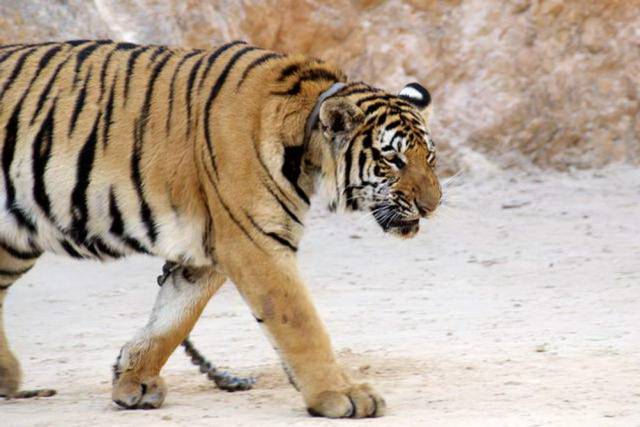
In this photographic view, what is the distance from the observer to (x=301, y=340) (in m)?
5.48

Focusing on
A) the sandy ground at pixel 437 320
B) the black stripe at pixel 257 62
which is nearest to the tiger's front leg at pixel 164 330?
the sandy ground at pixel 437 320

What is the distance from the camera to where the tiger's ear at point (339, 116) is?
555cm

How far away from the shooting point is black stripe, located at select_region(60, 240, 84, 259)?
6044 mm

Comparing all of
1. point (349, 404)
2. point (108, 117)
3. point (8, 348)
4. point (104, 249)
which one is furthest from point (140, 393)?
point (108, 117)

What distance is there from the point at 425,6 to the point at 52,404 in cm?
551

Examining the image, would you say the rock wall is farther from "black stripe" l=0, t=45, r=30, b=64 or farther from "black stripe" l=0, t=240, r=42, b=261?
"black stripe" l=0, t=240, r=42, b=261

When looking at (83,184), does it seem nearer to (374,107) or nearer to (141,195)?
(141,195)

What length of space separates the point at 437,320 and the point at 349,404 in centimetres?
236

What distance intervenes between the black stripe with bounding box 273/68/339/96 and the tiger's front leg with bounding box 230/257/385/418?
700 mm

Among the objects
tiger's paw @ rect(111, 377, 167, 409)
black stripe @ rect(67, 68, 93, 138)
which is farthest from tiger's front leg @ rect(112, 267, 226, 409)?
black stripe @ rect(67, 68, 93, 138)

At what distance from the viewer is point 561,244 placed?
9266 mm

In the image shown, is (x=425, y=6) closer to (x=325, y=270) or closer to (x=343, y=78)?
(x=325, y=270)

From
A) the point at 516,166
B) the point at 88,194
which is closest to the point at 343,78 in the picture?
the point at 88,194

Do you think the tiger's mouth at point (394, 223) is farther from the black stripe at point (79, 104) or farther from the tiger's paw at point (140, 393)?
the black stripe at point (79, 104)
